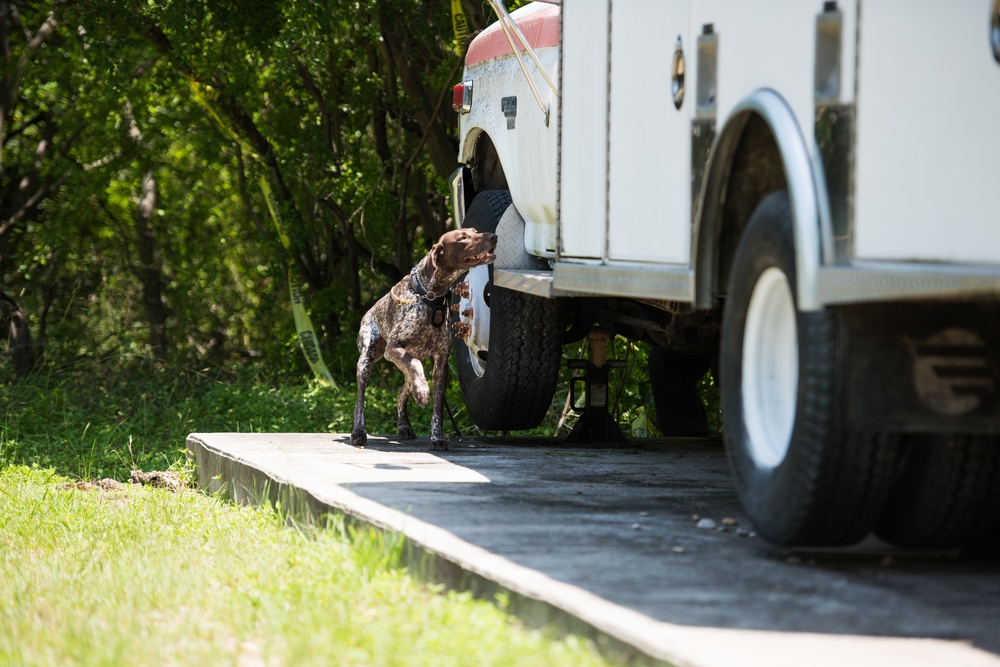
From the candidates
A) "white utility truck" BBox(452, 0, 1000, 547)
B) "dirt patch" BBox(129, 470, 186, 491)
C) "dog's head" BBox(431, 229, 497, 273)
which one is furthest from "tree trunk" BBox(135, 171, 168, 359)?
"white utility truck" BBox(452, 0, 1000, 547)

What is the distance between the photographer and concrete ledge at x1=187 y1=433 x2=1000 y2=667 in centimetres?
313

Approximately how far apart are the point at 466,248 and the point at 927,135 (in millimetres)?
3643

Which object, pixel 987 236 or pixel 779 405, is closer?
pixel 987 236

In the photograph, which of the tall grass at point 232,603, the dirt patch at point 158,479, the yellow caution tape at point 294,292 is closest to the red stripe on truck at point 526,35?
the tall grass at point 232,603

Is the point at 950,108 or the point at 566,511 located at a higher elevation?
the point at 950,108

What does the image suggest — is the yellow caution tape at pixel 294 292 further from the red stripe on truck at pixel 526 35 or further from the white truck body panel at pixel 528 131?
the white truck body panel at pixel 528 131

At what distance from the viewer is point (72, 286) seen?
16734 mm

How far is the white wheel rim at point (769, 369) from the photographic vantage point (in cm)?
398

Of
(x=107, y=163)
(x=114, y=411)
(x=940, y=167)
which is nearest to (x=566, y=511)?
(x=940, y=167)

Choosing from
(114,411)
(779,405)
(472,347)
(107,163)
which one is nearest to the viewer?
(779,405)

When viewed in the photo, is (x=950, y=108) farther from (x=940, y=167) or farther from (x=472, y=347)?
(x=472, y=347)

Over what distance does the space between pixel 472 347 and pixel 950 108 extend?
4.44 meters

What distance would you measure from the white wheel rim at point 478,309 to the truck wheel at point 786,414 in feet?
10.3

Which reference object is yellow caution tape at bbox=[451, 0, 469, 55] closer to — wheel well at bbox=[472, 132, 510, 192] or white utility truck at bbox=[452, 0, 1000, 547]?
wheel well at bbox=[472, 132, 510, 192]
